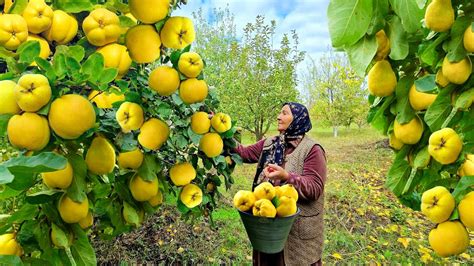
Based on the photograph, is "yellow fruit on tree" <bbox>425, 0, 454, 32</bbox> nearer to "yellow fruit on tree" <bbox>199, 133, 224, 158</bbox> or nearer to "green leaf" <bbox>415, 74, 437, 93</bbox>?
"green leaf" <bbox>415, 74, 437, 93</bbox>

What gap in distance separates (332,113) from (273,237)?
11.8 meters

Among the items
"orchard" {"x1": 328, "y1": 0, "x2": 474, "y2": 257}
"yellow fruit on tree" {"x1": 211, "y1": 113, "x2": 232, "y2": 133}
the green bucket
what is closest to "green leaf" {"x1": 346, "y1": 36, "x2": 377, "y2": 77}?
"orchard" {"x1": 328, "y1": 0, "x2": 474, "y2": 257}

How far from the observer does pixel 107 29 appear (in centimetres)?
74

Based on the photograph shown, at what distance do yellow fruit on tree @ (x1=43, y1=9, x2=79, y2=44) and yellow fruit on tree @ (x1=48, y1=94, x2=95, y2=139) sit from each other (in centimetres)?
21

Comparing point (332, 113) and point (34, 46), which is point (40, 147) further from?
point (332, 113)

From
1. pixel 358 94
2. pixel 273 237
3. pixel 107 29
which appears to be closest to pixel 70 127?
pixel 107 29

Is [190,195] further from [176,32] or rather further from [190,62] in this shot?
[176,32]

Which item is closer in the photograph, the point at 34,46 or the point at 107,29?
the point at 34,46

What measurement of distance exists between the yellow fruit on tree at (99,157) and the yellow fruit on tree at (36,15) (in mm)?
248

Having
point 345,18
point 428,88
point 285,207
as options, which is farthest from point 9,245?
point 285,207

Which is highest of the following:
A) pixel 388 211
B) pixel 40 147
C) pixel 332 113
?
pixel 40 147

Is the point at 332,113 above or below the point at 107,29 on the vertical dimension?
below

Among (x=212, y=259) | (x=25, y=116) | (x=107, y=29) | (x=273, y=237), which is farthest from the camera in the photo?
(x=212, y=259)

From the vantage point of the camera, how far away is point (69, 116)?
60 cm
